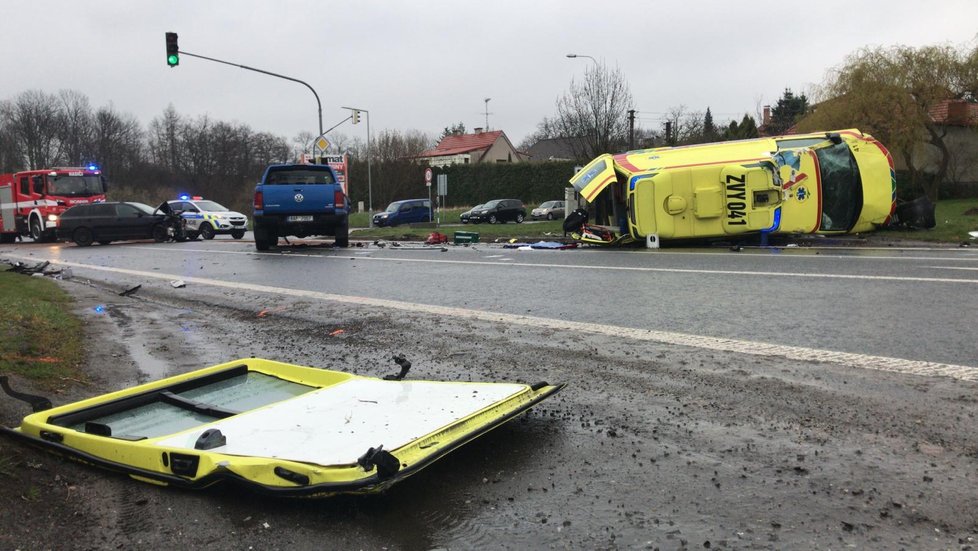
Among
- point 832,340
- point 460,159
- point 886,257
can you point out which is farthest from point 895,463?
point 460,159

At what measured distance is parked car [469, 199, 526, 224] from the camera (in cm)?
3750

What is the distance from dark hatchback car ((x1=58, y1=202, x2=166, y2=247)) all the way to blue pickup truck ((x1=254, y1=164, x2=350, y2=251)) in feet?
25.5

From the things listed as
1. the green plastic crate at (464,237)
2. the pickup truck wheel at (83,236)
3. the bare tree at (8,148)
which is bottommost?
the green plastic crate at (464,237)

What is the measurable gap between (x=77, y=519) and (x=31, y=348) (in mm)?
3227

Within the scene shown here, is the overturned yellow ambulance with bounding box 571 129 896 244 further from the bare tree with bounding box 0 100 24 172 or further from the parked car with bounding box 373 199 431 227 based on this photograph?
the bare tree with bounding box 0 100 24 172

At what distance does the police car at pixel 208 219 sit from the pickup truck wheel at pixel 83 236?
3.67 metres

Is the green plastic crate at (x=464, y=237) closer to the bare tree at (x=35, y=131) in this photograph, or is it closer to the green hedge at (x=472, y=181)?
the green hedge at (x=472, y=181)

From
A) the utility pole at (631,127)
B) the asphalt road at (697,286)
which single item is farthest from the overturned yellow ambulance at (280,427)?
the utility pole at (631,127)

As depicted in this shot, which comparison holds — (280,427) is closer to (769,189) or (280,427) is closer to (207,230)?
(769,189)

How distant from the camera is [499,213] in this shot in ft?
124

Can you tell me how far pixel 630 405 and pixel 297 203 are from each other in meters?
14.0

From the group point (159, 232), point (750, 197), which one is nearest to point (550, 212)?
point (159, 232)

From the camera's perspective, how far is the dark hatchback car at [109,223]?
877 inches

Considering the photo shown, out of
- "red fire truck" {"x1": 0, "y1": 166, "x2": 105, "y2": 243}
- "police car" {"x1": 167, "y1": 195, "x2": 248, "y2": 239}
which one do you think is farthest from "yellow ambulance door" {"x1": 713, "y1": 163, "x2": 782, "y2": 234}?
"red fire truck" {"x1": 0, "y1": 166, "x2": 105, "y2": 243}
